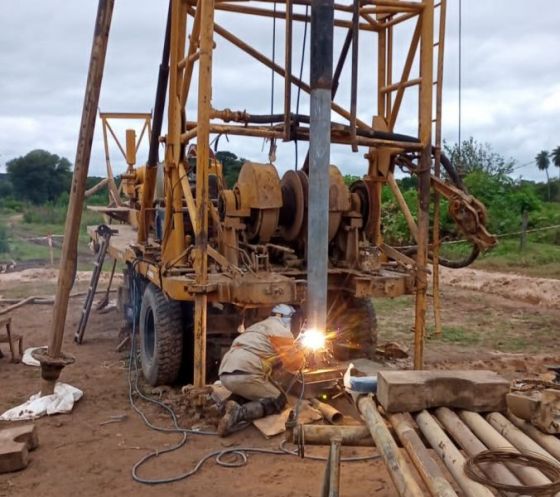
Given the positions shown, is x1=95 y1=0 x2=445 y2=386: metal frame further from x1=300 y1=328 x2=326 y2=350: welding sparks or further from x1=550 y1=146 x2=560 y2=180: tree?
x1=550 y1=146 x2=560 y2=180: tree

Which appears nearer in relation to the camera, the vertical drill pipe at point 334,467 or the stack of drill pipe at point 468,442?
the stack of drill pipe at point 468,442

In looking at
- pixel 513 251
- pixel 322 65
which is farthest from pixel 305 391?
pixel 513 251

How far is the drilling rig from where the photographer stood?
6258mm

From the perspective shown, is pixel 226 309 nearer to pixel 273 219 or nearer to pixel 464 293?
pixel 273 219

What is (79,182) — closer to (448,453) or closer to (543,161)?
(448,453)

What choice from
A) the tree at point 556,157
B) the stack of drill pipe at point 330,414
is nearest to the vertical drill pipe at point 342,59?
the stack of drill pipe at point 330,414

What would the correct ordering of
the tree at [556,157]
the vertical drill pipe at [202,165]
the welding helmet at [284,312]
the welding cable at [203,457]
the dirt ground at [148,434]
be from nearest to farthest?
the dirt ground at [148,434] < the welding cable at [203,457] < the vertical drill pipe at [202,165] < the welding helmet at [284,312] < the tree at [556,157]

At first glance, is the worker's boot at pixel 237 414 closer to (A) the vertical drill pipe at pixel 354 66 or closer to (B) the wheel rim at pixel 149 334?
(B) the wheel rim at pixel 149 334

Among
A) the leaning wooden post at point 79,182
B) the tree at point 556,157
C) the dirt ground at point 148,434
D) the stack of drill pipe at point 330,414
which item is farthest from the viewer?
the tree at point 556,157

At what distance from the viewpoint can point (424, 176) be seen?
7.23m

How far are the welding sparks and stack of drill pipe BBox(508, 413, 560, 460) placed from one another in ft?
9.14

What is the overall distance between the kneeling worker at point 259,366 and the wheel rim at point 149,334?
5.78 ft

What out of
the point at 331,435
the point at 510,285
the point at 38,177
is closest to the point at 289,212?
the point at 331,435

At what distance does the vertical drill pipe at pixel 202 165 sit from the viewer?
19.7 feet
